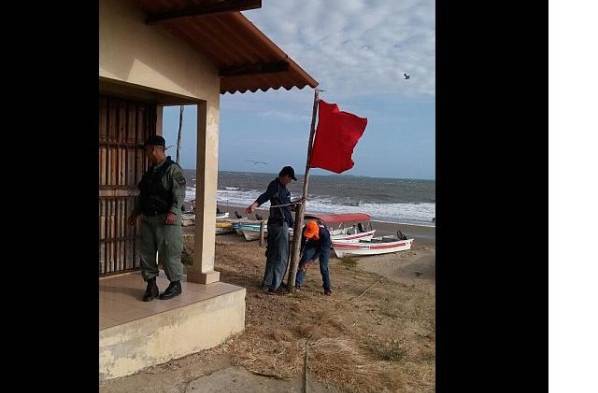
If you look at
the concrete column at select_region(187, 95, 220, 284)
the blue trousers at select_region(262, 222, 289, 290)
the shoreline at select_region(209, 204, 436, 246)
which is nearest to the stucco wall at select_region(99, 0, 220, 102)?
the concrete column at select_region(187, 95, 220, 284)

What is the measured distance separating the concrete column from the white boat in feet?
23.5

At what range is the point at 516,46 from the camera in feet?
2.72

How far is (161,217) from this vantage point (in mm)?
4418

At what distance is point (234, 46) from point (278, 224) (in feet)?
10.9

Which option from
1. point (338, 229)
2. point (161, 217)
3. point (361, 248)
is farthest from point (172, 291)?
point (338, 229)

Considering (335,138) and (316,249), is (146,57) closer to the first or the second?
(335,138)

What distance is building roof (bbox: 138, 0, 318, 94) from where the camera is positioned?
3.95 metres

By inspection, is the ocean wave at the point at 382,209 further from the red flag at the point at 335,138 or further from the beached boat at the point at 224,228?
the red flag at the point at 335,138

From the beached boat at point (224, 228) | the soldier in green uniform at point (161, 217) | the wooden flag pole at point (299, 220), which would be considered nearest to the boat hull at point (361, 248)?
the wooden flag pole at point (299, 220)

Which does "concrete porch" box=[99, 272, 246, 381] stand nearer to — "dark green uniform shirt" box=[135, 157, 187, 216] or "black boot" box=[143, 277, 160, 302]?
"black boot" box=[143, 277, 160, 302]

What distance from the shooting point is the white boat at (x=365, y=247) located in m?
12.0
